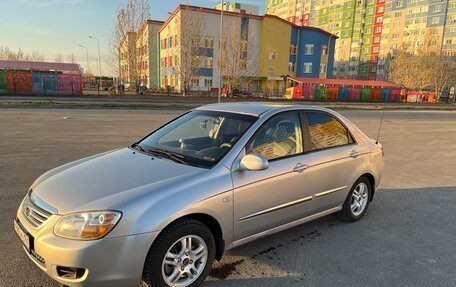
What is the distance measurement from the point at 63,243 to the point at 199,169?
47.4 inches

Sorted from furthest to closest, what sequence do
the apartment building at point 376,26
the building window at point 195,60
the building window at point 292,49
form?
the apartment building at point 376,26 → the building window at point 292,49 → the building window at point 195,60

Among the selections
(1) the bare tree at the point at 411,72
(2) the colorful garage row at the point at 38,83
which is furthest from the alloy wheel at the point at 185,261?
(1) the bare tree at the point at 411,72

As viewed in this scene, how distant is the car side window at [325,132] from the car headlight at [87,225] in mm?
2368

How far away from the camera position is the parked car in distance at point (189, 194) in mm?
2457

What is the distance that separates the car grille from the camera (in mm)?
2621

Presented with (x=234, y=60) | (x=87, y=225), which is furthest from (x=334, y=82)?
(x=87, y=225)

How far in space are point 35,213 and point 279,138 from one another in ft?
7.82

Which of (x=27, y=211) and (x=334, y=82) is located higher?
(x=334, y=82)

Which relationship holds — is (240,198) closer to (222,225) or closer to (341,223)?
(222,225)

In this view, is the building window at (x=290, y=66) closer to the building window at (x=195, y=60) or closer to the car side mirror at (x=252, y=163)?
the building window at (x=195, y=60)

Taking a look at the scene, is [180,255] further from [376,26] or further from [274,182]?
[376,26]

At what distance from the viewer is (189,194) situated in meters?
2.73

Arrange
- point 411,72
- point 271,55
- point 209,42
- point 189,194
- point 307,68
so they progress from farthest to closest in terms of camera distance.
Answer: point 307,68 → point 411,72 → point 271,55 → point 209,42 → point 189,194

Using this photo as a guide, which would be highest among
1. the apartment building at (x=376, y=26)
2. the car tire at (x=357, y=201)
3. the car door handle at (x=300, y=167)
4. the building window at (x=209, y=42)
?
the apartment building at (x=376, y=26)
